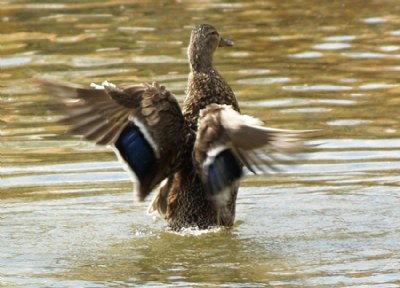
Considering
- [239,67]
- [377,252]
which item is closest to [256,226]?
[377,252]

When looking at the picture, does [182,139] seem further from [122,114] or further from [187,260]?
[187,260]

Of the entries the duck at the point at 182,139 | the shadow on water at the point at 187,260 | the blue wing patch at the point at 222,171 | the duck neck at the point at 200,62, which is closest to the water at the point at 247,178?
the shadow on water at the point at 187,260

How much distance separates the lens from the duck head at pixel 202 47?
33.4 ft

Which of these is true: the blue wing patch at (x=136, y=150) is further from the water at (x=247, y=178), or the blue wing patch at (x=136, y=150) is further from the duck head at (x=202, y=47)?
the duck head at (x=202, y=47)

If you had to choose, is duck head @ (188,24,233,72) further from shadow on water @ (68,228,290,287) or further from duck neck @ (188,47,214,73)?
shadow on water @ (68,228,290,287)

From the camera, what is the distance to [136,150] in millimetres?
9336

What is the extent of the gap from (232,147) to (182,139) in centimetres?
78

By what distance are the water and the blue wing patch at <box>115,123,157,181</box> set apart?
1.69 feet

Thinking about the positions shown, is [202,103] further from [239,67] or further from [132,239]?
[239,67]

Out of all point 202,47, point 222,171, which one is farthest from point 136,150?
point 202,47

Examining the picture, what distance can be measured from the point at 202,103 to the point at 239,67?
213 inches

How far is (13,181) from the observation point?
36.6ft

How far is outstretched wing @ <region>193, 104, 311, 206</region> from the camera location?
8.52m

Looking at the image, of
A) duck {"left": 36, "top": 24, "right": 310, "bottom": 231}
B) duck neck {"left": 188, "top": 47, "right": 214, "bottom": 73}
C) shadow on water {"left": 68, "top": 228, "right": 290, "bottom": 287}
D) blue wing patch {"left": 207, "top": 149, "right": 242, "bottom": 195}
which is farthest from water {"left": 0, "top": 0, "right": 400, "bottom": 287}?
duck neck {"left": 188, "top": 47, "right": 214, "bottom": 73}
